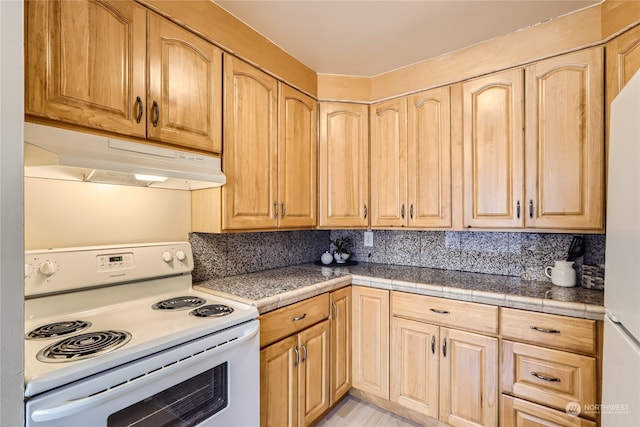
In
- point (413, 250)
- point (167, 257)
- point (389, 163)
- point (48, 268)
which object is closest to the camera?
point (48, 268)

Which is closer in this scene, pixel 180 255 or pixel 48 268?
pixel 48 268

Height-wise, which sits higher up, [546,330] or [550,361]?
[546,330]

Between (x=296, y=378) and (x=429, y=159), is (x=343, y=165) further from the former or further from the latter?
(x=296, y=378)

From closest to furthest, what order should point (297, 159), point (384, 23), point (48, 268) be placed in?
point (48, 268)
point (384, 23)
point (297, 159)

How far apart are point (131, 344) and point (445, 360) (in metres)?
1.60

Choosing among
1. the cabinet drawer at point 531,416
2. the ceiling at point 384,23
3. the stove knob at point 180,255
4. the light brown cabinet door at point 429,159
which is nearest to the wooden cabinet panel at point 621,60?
the ceiling at point 384,23

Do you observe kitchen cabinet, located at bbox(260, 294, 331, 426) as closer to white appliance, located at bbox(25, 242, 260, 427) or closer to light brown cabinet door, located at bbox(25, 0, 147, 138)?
white appliance, located at bbox(25, 242, 260, 427)

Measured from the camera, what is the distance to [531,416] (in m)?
1.48

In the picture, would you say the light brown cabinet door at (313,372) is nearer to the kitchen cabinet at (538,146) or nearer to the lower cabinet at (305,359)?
the lower cabinet at (305,359)

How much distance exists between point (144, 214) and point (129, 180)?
9.6 inches

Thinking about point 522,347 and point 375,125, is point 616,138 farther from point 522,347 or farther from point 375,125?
point 375,125

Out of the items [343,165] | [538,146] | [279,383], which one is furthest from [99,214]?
[538,146]

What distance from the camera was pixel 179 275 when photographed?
5.36 feet

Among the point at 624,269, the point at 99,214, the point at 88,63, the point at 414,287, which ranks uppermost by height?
the point at 88,63
